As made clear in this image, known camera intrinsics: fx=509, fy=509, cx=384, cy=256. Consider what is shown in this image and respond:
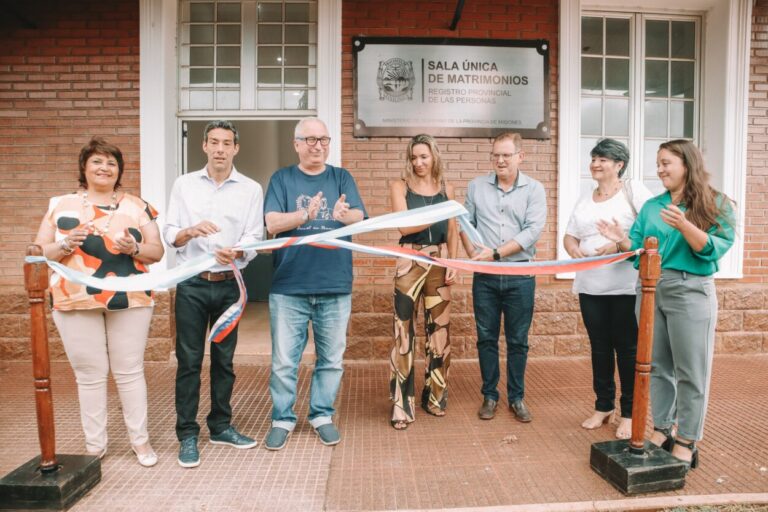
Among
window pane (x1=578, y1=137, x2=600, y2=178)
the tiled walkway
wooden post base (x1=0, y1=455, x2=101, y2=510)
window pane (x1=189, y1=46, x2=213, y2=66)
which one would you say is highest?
window pane (x1=189, y1=46, x2=213, y2=66)

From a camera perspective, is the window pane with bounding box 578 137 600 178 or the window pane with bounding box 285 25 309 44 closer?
the window pane with bounding box 285 25 309 44

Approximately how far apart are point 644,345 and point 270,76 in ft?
15.5

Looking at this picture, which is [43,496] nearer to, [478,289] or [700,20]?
[478,289]

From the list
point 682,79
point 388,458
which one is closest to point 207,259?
point 388,458

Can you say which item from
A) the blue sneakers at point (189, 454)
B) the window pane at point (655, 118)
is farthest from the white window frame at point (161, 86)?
the window pane at point (655, 118)

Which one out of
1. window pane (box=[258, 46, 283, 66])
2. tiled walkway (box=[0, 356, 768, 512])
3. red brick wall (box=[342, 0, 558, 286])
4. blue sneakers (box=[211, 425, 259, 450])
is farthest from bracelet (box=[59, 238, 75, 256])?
window pane (box=[258, 46, 283, 66])

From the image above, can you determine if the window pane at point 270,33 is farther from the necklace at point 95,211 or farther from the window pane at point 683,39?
the window pane at point 683,39

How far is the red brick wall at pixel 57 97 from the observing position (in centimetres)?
537

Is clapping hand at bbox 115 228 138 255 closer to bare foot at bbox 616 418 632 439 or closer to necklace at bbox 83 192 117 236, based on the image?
necklace at bbox 83 192 117 236

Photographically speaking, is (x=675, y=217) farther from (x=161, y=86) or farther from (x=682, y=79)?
(x=161, y=86)

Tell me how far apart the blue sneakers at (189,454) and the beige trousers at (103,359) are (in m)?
0.24

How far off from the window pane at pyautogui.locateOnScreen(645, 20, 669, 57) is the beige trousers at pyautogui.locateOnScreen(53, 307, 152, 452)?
6.11 metres

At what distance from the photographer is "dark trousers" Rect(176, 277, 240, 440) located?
3.26 metres

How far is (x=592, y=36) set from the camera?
5.93 m
